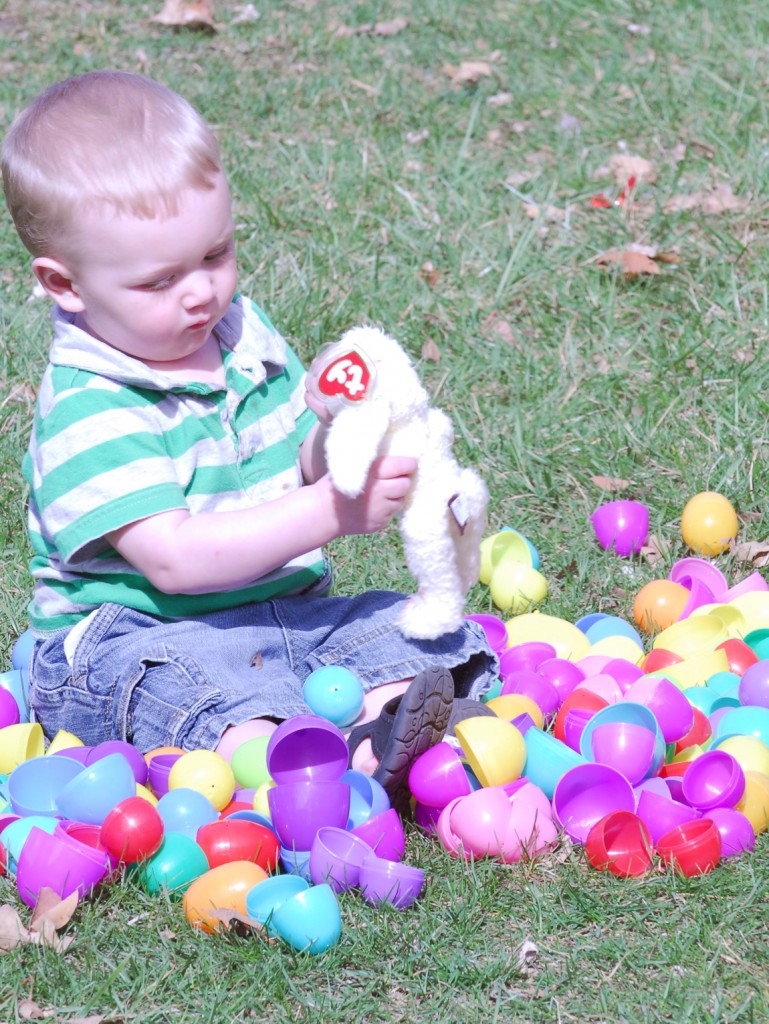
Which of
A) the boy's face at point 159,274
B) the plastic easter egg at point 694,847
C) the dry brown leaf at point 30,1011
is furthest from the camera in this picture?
the boy's face at point 159,274

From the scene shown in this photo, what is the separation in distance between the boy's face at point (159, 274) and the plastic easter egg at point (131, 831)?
2.94 ft

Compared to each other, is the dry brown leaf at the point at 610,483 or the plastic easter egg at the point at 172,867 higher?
the plastic easter egg at the point at 172,867

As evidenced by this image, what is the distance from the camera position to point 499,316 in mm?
4133

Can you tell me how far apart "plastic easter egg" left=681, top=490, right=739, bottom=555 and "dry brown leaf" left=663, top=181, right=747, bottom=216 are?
1.59 m

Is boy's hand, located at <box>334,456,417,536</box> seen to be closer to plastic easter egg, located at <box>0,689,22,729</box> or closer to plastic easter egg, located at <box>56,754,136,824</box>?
plastic easter egg, located at <box>56,754,136,824</box>

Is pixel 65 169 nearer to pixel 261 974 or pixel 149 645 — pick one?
pixel 149 645

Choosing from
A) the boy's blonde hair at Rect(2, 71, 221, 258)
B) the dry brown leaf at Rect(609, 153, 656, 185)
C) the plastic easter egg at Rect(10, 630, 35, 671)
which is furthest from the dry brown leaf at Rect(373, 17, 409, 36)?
the plastic easter egg at Rect(10, 630, 35, 671)

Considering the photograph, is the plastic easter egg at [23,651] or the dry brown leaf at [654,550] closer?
the plastic easter egg at [23,651]

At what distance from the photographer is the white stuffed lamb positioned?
2.23 metres

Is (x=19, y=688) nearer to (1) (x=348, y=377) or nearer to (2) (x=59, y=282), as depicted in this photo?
(2) (x=59, y=282)

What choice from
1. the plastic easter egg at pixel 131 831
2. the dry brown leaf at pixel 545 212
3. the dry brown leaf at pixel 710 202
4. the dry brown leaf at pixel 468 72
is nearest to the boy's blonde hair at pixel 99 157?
the plastic easter egg at pixel 131 831

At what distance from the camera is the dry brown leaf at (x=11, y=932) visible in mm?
1994

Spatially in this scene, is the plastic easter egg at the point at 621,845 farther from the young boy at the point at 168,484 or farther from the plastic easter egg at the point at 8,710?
the plastic easter egg at the point at 8,710

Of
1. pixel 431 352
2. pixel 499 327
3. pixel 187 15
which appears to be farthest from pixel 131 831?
pixel 187 15
